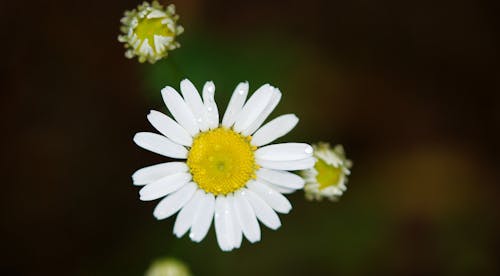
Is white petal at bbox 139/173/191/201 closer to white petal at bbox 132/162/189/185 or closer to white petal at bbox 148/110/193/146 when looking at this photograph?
white petal at bbox 132/162/189/185

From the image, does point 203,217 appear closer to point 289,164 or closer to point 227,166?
point 227,166

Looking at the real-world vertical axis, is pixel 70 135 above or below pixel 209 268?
above

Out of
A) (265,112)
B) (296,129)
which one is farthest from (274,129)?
(296,129)

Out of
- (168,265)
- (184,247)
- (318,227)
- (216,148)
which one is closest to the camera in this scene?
(216,148)

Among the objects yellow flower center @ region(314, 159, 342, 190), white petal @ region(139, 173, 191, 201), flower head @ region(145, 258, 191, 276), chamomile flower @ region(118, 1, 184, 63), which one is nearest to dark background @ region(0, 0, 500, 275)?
flower head @ region(145, 258, 191, 276)

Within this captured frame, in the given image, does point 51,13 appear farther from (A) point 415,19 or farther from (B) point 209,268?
(A) point 415,19

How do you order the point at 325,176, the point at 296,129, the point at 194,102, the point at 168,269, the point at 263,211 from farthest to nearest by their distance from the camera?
1. the point at 296,129
2. the point at 168,269
3. the point at 325,176
4. the point at 263,211
5. the point at 194,102

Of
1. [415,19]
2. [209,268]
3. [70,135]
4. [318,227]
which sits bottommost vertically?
[209,268]

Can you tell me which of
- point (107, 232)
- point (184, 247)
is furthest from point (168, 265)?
point (107, 232)
